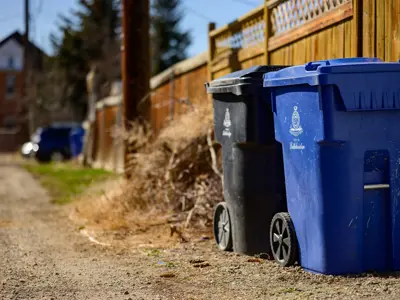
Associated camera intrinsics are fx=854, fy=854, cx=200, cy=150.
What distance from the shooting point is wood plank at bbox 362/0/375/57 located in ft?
25.5

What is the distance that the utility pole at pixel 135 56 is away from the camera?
40.7ft

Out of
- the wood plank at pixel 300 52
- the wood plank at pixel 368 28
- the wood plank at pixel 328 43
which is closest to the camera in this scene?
the wood plank at pixel 368 28

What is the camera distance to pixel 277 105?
703 centimetres

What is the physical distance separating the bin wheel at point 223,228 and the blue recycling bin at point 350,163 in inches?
60.2

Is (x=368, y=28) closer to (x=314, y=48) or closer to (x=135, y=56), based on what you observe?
(x=314, y=48)

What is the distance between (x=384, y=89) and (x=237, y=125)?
5.63 ft

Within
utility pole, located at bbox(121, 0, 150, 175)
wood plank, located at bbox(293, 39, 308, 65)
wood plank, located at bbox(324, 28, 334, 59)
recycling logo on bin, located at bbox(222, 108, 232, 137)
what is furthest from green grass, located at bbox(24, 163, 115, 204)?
recycling logo on bin, located at bbox(222, 108, 232, 137)

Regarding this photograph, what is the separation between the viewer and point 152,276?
6.81 m

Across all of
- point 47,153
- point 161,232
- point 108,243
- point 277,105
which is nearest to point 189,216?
point 161,232

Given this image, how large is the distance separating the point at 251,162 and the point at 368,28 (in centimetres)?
168

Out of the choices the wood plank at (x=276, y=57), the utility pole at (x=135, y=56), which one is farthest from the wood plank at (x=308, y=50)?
the utility pole at (x=135, y=56)

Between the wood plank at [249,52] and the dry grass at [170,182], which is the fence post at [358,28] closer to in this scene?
the dry grass at [170,182]

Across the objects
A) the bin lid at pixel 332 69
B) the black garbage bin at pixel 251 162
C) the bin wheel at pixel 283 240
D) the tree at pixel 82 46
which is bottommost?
the bin wheel at pixel 283 240

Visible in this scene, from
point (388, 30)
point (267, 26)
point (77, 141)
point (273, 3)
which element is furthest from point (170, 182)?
point (77, 141)
